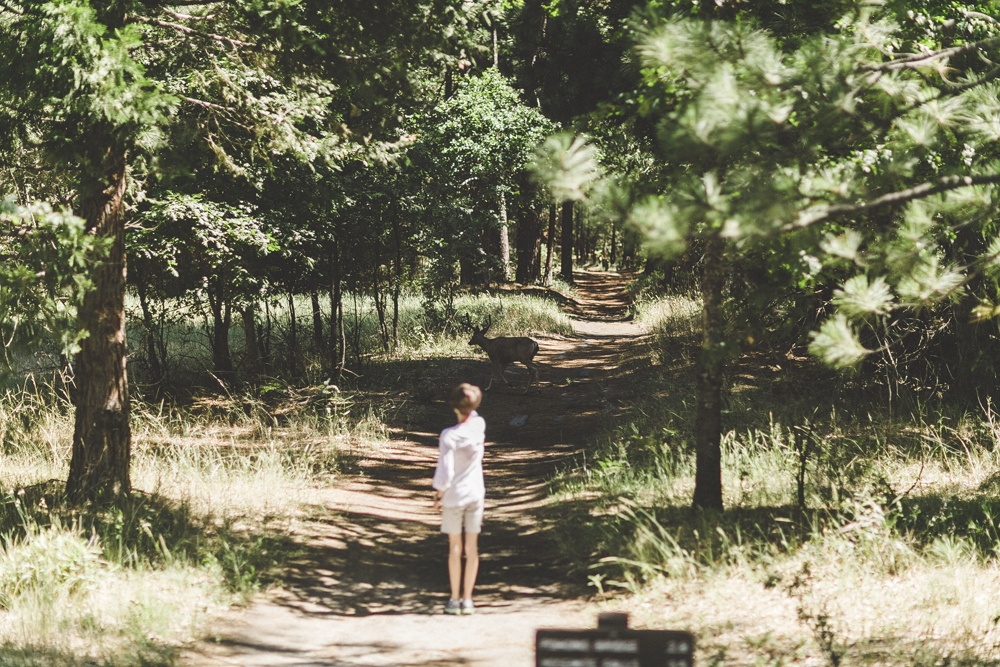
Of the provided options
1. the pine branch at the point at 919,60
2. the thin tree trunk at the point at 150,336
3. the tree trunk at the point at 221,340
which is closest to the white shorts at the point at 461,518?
the pine branch at the point at 919,60

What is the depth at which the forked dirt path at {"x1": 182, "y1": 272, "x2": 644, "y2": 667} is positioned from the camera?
4871 mm

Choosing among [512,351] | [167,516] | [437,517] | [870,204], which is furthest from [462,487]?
[512,351]

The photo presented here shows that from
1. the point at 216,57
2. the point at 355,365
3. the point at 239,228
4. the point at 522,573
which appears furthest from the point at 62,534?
the point at 355,365

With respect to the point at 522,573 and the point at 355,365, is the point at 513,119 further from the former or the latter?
the point at 522,573

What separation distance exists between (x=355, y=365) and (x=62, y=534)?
8.41 m

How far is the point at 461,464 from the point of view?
5.57 m

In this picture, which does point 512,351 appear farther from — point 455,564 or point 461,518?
point 455,564

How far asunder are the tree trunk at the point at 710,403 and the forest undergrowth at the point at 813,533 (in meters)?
0.23

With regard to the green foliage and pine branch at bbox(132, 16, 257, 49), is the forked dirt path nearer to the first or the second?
the green foliage

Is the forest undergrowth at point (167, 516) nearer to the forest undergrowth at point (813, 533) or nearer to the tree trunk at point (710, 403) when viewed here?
the forest undergrowth at point (813, 533)

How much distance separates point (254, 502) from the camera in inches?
300

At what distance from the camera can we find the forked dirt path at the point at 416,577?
487 centimetres

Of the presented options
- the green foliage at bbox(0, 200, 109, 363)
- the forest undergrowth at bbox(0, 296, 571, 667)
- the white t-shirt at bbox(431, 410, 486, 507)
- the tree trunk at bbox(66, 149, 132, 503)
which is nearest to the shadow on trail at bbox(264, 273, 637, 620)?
the forest undergrowth at bbox(0, 296, 571, 667)

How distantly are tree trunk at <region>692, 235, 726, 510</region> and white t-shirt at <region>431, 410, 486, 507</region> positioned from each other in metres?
2.08
